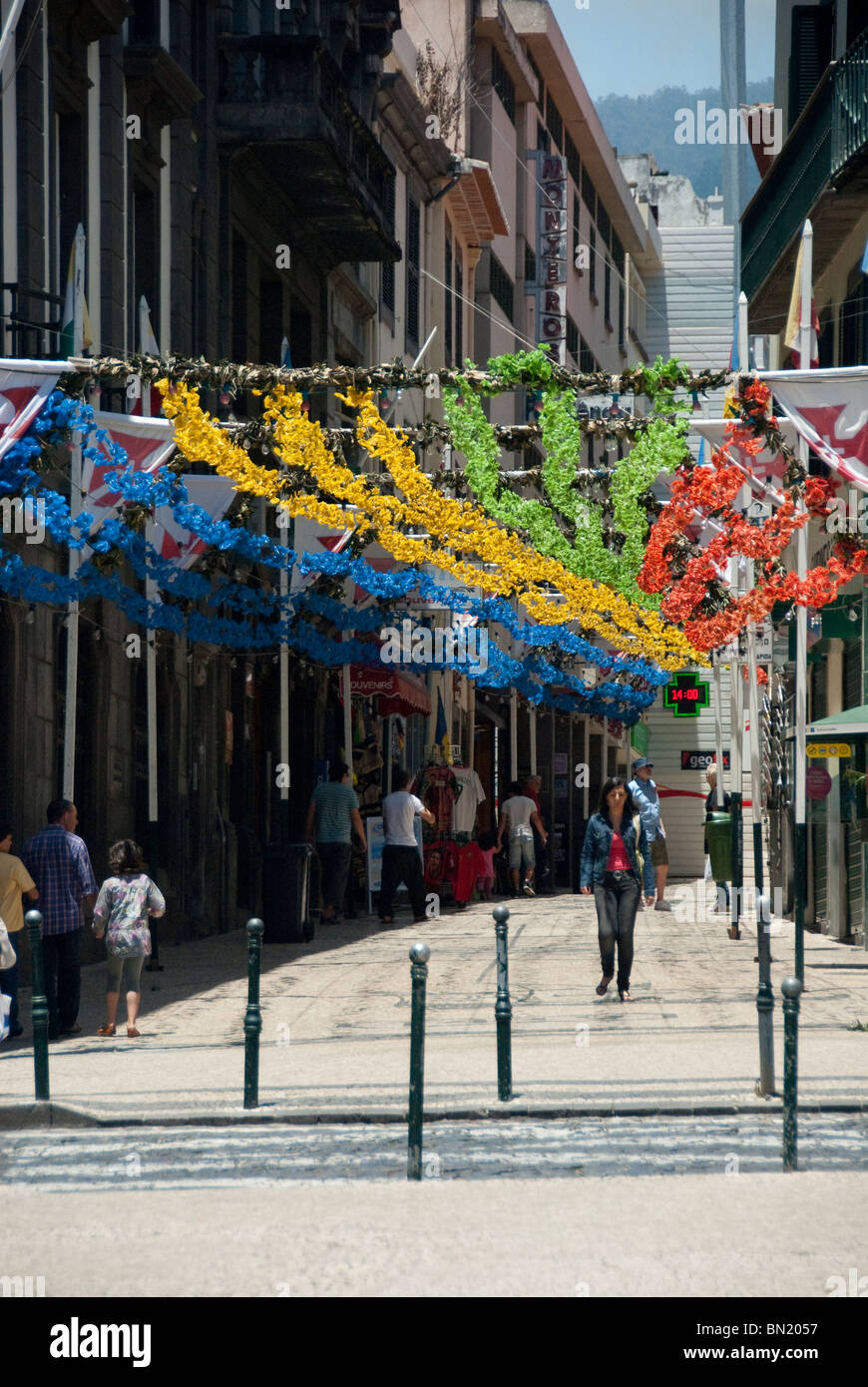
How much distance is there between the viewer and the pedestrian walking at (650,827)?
81.1 feet

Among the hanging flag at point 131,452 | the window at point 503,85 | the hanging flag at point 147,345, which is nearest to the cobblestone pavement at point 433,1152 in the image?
the hanging flag at point 131,452

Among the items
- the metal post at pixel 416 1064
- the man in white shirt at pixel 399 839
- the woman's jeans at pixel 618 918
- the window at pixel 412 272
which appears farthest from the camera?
the window at pixel 412 272

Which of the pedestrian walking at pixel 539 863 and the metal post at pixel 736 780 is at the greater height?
the metal post at pixel 736 780

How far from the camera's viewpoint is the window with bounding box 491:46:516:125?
46.3 metres

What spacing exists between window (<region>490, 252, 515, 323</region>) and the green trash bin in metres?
23.9

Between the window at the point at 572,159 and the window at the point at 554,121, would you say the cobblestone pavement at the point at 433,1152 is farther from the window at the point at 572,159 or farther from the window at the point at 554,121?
the window at the point at 572,159

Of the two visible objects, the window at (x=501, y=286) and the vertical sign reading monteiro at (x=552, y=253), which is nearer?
the window at (x=501, y=286)

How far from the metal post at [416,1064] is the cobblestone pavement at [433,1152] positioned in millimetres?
97

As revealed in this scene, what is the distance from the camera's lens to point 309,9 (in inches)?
1093

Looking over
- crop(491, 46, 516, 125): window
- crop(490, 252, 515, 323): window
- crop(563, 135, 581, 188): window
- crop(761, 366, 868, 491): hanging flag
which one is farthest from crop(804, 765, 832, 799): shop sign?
crop(563, 135, 581, 188): window

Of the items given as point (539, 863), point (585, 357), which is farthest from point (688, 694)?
point (585, 357)

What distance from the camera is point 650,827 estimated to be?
82.3 ft
